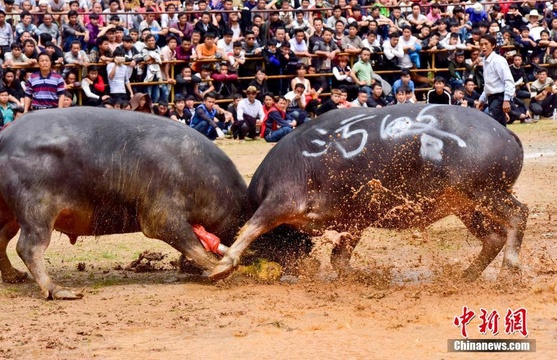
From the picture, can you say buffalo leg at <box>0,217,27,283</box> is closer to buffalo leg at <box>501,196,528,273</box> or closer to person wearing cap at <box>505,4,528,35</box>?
buffalo leg at <box>501,196,528,273</box>

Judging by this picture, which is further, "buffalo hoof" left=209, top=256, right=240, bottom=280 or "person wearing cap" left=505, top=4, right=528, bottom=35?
"person wearing cap" left=505, top=4, right=528, bottom=35

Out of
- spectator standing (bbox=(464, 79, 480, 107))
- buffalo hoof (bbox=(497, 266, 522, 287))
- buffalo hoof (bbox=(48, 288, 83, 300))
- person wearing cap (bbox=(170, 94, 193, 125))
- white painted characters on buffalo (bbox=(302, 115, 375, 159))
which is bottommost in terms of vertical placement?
spectator standing (bbox=(464, 79, 480, 107))

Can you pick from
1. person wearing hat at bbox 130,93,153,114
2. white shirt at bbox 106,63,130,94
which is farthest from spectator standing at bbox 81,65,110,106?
person wearing hat at bbox 130,93,153,114

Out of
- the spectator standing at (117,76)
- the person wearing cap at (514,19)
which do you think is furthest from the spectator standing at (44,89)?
the person wearing cap at (514,19)

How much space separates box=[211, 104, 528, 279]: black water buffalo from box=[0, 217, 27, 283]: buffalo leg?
1757 millimetres

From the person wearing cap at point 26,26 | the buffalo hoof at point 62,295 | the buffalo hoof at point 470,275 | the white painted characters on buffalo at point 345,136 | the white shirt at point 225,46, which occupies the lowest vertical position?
the white shirt at point 225,46

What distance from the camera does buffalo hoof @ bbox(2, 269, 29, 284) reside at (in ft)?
27.7

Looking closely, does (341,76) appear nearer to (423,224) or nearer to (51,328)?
(423,224)

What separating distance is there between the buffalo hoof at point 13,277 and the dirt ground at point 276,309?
4.7 inches

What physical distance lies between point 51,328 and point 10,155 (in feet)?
5.53

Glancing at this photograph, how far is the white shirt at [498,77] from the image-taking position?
45.0 ft

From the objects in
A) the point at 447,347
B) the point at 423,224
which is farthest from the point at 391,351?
the point at 423,224

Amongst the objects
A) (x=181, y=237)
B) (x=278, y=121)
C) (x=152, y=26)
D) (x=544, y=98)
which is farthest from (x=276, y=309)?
(x=544, y=98)

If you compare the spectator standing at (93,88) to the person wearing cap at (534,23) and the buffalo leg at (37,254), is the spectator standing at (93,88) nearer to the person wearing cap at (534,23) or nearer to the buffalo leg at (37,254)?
the buffalo leg at (37,254)
